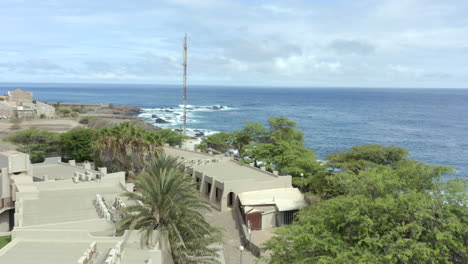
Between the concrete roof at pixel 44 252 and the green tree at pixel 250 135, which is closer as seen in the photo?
the concrete roof at pixel 44 252

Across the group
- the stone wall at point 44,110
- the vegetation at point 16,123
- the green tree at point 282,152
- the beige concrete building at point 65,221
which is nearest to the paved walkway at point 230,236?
the beige concrete building at point 65,221

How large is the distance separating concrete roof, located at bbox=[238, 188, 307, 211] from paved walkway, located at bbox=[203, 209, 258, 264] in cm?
185

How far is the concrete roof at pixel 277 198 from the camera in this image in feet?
96.6

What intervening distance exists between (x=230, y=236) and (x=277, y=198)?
18.3 feet

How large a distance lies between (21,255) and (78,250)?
2177 millimetres

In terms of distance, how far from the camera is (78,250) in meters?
16.3

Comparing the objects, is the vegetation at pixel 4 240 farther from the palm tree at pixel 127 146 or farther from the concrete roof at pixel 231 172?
the concrete roof at pixel 231 172

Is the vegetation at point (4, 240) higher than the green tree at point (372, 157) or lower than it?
lower

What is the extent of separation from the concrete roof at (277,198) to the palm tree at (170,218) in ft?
30.3

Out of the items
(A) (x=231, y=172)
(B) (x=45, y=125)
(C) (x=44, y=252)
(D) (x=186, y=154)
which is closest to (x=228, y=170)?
(A) (x=231, y=172)

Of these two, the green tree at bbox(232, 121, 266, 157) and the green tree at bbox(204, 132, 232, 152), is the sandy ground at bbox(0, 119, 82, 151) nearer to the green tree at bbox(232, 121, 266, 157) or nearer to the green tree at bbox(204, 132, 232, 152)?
the green tree at bbox(204, 132, 232, 152)

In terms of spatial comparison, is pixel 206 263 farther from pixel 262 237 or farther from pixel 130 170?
pixel 130 170

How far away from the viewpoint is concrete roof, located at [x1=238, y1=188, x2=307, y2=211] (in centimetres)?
2944

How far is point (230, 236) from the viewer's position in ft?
88.0
